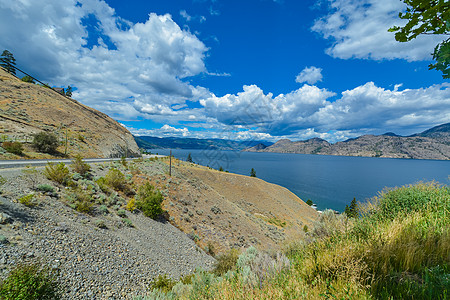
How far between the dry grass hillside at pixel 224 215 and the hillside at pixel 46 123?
1762 cm

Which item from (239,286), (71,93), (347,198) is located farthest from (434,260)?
(71,93)

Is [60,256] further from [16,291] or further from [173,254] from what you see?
[173,254]

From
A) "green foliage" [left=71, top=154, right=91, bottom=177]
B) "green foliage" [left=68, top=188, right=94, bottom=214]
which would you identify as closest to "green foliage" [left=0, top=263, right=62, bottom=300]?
"green foliage" [left=68, top=188, right=94, bottom=214]

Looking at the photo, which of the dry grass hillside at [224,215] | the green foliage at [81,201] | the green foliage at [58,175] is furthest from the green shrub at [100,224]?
the dry grass hillside at [224,215]

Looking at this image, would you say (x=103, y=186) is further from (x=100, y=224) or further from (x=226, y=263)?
(x=226, y=263)

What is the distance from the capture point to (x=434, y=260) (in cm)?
352

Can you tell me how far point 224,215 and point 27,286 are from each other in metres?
19.4

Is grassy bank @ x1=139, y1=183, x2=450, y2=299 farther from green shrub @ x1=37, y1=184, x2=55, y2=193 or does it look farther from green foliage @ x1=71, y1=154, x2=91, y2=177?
green foliage @ x1=71, y1=154, x2=91, y2=177

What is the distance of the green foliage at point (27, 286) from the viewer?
4.13m

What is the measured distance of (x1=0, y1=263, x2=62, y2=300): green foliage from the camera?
4.13m

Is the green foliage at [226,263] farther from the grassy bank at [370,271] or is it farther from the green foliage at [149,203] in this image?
the green foliage at [149,203]

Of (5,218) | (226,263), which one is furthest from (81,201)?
(226,263)

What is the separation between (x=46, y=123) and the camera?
31391mm

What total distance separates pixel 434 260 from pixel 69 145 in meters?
37.8
